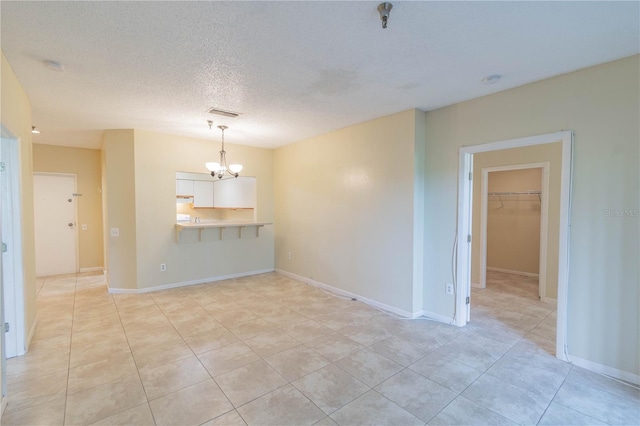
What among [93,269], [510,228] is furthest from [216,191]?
[510,228]

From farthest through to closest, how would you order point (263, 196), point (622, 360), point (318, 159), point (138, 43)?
point (263, 196) → point (318, 159) → point (622, 360) → point (138, 43)

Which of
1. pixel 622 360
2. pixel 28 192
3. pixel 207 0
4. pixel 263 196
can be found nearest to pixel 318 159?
pixel 263 196

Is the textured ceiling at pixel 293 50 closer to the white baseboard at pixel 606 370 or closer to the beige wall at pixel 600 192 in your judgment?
the beige wall at pixel 600 192

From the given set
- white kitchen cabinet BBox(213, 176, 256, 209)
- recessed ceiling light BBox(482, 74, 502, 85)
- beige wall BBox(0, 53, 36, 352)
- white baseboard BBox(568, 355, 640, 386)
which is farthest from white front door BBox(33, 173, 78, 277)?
white baseboard BBox(568, 355, 640, 386)

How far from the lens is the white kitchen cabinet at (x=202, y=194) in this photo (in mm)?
5641

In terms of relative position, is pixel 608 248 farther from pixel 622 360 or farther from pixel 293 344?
pixel 293 344

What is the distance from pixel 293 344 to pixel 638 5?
3525 mm

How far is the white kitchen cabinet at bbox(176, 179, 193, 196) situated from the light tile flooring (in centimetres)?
219

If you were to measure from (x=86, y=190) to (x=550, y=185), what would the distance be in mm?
8367

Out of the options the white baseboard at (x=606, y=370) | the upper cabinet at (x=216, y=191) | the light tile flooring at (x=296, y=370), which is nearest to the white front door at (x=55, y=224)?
the light tile flooring at (x=296, y=370)

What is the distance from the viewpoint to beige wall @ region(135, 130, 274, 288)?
462cm

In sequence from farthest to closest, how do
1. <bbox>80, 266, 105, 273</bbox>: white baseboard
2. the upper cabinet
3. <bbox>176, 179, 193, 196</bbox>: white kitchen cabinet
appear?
<bbox>80, 266, 105, 273</bbox>: white baseboard
the upper cabinet
<bbox>176, 179, 193, 196</bbox>: white kitchen cabinet

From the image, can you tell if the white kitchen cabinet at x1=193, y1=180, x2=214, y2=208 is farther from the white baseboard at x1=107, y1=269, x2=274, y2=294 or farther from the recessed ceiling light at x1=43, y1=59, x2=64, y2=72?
the recessed ceiling light at x1=43, y1=59, x2=64, y2=72

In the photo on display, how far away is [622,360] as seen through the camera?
2.35 meters
